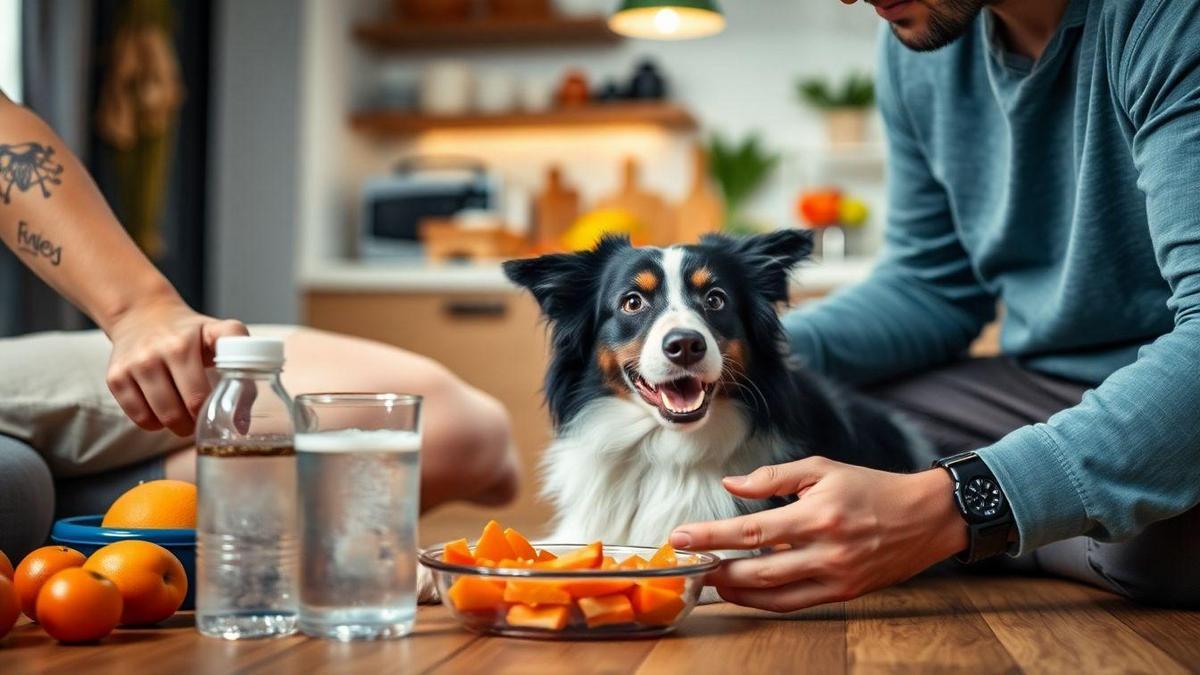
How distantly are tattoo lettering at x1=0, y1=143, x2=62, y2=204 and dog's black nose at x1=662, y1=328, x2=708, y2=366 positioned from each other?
826 mm

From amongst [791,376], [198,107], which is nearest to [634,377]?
[791,376]

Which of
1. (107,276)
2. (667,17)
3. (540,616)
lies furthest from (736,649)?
(667,17)

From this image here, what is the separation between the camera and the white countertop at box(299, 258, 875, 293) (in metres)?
4.19

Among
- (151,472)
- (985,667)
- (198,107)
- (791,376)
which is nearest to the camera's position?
(985,667)

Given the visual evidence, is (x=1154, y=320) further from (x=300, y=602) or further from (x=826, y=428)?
(x=300, y=602)

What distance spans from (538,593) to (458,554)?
128mm

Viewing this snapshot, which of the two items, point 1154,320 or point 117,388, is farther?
point 1154,320

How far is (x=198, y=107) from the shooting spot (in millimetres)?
4977

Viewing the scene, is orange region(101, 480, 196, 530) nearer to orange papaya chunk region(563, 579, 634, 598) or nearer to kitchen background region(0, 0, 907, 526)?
orange papaya chunk region(563, 579, 634, 598)

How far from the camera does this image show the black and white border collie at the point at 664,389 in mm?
1683

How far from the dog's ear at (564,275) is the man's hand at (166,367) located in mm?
461

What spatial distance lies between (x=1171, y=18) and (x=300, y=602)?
1.17 metres

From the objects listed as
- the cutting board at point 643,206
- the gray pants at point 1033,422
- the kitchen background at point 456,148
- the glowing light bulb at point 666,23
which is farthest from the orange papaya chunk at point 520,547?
the cutting board at point 643,206

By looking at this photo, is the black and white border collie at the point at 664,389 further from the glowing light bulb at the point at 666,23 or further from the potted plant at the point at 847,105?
the potted plant at the point at 847,105
